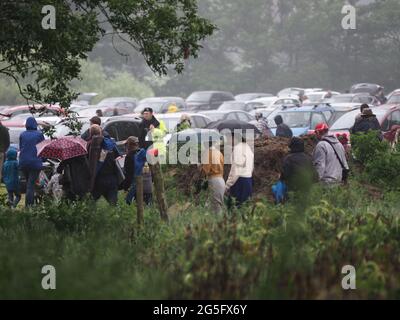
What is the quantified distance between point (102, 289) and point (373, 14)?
2477 inches

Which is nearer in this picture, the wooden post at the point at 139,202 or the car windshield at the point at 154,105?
the wooden post at the point at 139,202

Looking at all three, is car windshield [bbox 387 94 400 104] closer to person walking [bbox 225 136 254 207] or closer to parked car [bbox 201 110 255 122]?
parked car [bbox 201 110 255 122]

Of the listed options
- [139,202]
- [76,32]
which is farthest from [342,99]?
[139,202]

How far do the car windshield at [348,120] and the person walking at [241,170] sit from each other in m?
11.7

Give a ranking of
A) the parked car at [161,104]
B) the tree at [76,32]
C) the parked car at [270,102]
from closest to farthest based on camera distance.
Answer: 1. the tree at [76,32]
2. the parked car at [161,104]
3. the parked car at [270,102]

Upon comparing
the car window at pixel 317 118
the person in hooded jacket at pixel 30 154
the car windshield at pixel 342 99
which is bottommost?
the person in hooded jacket at pixel 30 154

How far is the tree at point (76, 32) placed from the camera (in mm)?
14102

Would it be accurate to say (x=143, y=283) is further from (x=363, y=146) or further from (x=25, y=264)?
(x=363, y=146)

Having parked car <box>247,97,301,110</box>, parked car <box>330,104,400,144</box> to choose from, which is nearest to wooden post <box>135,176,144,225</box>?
parked car <box>330,104,400,144</box>

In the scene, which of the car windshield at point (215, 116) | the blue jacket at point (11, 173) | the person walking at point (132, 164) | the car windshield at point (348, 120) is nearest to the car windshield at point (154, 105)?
the car windshield at point (215, 116)

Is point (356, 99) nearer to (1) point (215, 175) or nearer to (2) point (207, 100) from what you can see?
(2) point (207, 100)

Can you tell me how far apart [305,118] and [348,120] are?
12.2ft

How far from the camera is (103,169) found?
17.9m

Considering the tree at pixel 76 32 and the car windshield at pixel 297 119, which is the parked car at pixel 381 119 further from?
the tree at pixel 76 32
